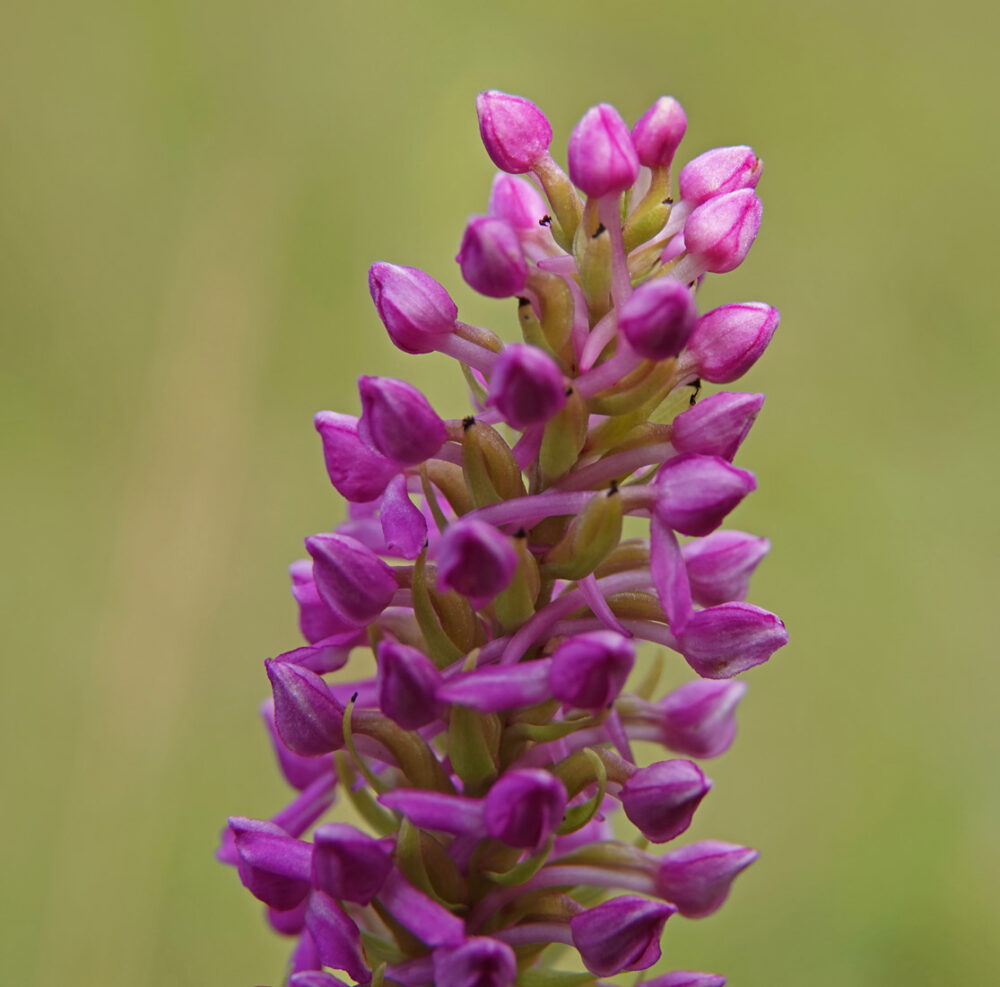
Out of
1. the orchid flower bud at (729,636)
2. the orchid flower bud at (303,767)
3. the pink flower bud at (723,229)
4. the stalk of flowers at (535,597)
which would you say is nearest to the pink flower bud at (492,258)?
the stalk of flowers at (535,597)

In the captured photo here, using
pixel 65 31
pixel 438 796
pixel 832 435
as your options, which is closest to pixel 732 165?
pixel 438 796

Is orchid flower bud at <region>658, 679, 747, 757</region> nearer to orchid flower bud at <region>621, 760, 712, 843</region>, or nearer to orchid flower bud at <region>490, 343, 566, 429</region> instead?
orchid flower bud at <region>621, 760, 712, 843</region>

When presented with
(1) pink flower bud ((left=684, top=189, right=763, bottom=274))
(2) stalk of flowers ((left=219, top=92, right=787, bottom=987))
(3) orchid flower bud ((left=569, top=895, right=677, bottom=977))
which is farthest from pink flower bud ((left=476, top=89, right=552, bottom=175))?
(3) orchid flower bud ((left=569, top=895, right=677, bottom=977))

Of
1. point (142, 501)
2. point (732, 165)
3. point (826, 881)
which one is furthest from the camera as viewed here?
point (142, 501)

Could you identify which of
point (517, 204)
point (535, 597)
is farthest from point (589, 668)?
point (517, 204)

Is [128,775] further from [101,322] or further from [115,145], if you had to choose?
[115,145]

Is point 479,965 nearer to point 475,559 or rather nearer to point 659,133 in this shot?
point 475,559
